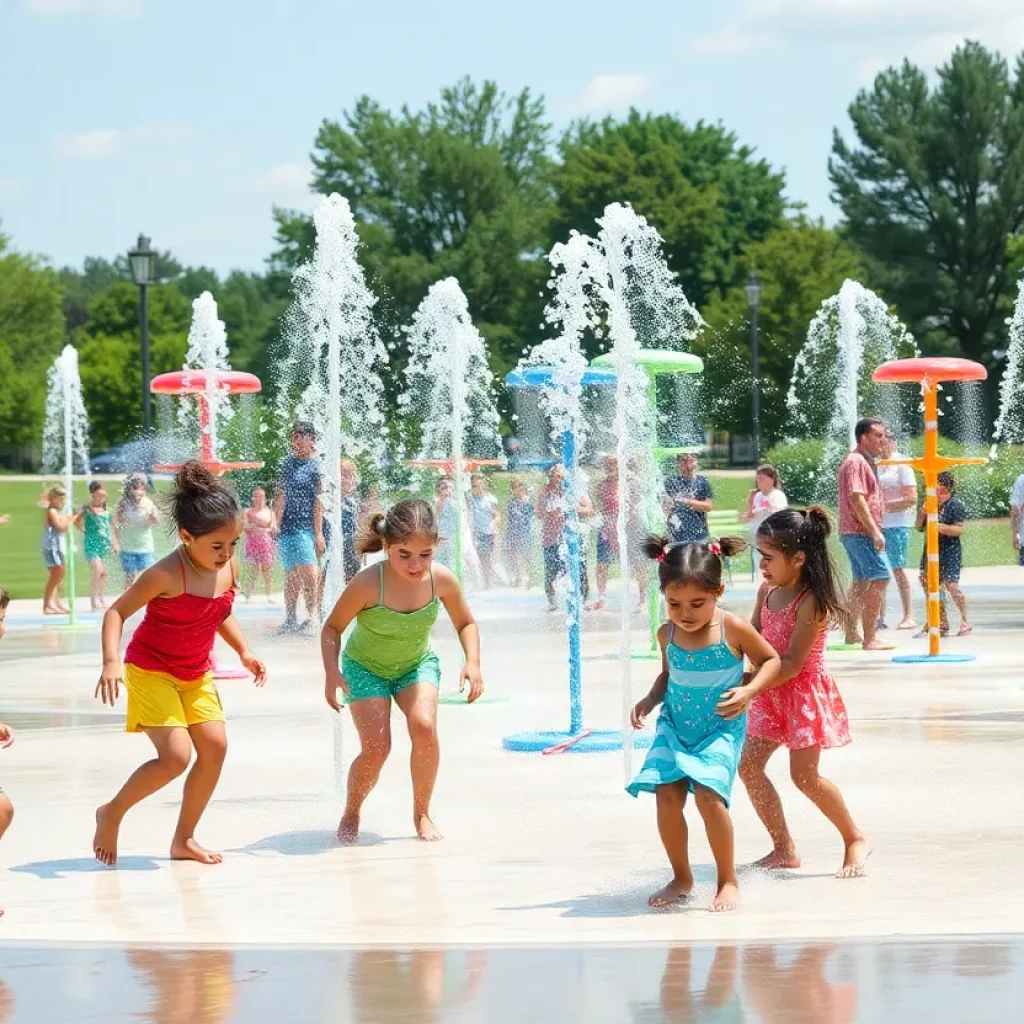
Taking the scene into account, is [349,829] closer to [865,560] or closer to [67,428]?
[865,560]

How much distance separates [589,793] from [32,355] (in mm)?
87038

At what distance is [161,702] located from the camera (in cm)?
722

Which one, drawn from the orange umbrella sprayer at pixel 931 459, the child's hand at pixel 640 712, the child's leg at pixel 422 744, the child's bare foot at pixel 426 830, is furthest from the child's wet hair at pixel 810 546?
the orange umbrella sprayer at pixel 931 459

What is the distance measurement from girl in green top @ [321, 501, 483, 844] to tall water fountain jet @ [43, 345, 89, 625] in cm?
1296

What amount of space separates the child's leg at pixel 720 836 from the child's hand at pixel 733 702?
0.25 m

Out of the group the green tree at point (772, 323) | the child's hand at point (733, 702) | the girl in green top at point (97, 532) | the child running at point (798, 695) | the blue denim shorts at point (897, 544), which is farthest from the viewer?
the green tree at point (772, 323)

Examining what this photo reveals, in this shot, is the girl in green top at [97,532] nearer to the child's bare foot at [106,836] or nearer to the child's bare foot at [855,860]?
the child's bare foot at [106,836]

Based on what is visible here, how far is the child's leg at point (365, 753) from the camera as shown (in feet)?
24.9

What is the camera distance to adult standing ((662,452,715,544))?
691 inches

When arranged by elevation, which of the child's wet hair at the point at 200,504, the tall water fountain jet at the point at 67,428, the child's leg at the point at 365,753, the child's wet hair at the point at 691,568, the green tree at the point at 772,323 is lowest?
the child's leg at the point at 365,753

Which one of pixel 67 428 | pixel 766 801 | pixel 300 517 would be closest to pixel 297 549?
pixel 300 517

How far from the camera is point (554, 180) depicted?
74.6 m

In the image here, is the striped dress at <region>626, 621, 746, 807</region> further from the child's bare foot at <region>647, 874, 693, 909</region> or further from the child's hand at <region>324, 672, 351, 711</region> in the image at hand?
the child's hand at <region>324, 672, 351, 711</region>

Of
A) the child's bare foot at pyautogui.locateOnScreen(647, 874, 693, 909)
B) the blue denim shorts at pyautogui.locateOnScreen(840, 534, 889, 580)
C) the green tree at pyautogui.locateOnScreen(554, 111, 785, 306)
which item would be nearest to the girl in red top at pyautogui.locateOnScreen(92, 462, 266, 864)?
the child's bare foot at pyautogui.locateOnScreen(647, 874, 693, 909)
